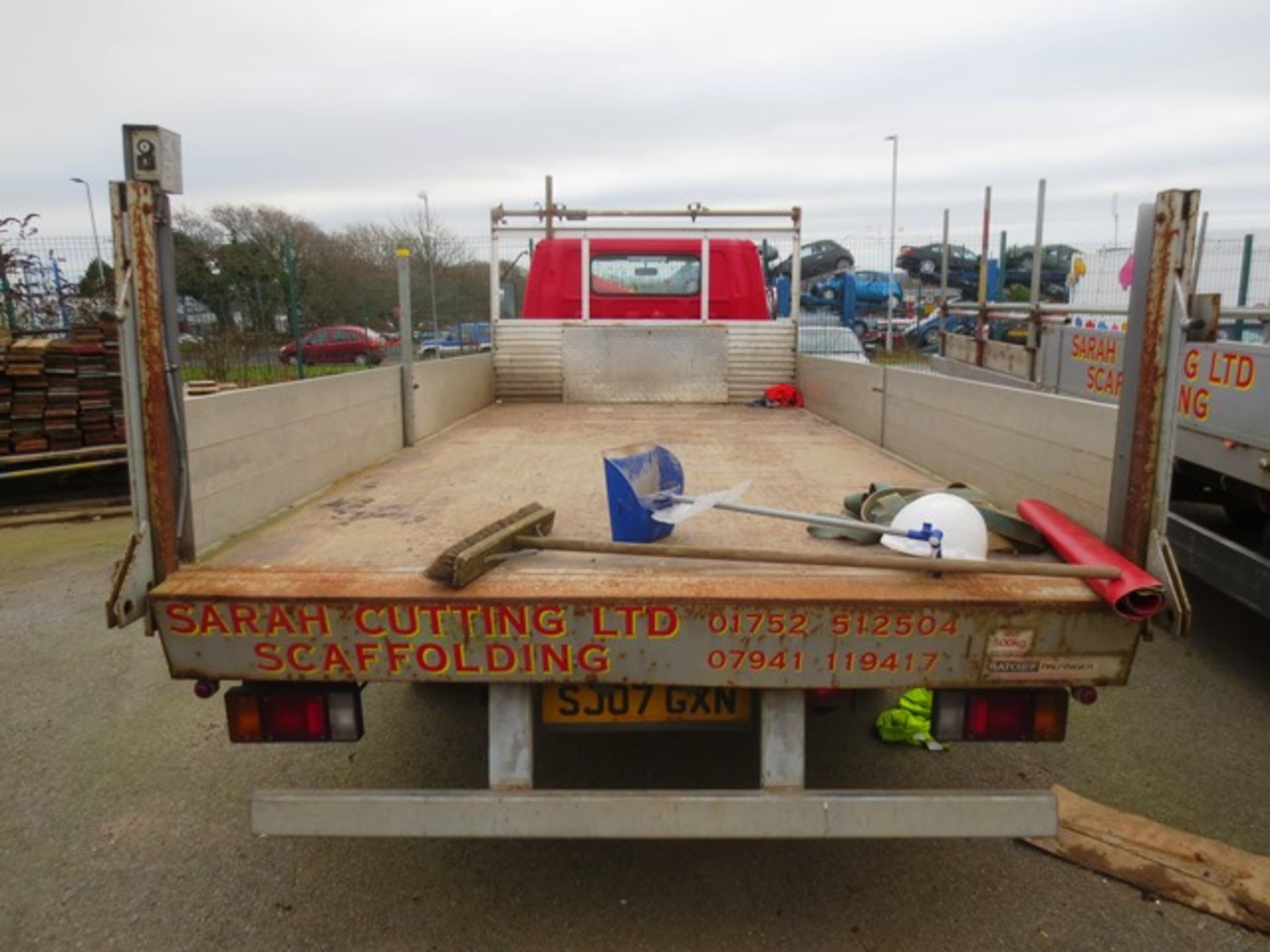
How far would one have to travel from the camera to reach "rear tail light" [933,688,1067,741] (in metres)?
2.40

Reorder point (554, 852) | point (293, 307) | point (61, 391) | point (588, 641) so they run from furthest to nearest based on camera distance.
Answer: point (293, 307) < point (61, 391) < point (554, 852) < point (588, 641)

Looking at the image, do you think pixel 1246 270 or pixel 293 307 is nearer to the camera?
pixel 1246 270

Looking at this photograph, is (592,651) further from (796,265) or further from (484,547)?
(796,265)

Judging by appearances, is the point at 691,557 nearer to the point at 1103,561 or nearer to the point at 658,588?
the point at 658,588

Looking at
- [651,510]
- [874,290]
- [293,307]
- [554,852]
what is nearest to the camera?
[651,510]

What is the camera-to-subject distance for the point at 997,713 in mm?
2408

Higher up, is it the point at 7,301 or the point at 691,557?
the point at 7,301

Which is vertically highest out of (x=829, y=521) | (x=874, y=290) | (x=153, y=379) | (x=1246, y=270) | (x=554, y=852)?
(x=874, y=290)

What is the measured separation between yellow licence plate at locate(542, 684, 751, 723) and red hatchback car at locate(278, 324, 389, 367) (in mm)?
11432

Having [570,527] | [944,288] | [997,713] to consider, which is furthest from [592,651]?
[944,288]

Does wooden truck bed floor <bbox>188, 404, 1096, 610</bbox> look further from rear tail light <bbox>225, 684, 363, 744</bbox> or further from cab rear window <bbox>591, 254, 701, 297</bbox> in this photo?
cab rear window <bbox>591, 254, 701, 297</bbox>

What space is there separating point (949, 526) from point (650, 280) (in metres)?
5.94

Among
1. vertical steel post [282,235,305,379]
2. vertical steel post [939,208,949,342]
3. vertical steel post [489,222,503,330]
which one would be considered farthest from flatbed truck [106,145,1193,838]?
vertical steel post [282,235,305,379]

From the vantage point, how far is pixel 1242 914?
2650 millimetres
